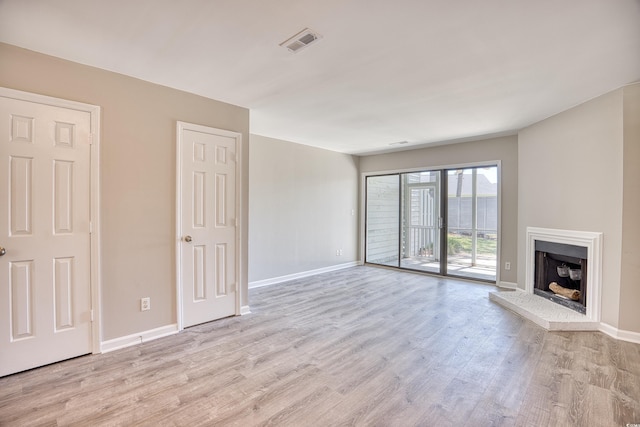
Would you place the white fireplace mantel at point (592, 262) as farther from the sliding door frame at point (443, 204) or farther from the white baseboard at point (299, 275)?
the white baseboard at point (299, 275)

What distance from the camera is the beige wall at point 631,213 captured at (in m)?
2.86

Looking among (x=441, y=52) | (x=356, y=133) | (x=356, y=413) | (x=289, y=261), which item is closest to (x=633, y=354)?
(x=356, y=413)

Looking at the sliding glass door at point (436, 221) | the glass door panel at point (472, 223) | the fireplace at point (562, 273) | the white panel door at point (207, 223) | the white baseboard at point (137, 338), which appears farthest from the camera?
the sliding glass door at point (436, 221)

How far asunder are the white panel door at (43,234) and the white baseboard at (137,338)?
0.15 metres

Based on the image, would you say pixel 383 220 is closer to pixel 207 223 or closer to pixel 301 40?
pixel 207 223

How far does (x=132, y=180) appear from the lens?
280 centimetres

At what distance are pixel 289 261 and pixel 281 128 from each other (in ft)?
7.80

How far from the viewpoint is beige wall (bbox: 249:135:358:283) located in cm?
492

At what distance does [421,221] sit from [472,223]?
0.98 m

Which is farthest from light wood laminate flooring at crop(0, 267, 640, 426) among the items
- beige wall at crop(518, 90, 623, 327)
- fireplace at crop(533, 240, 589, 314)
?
beige wall at crop(518, 90, 623, 327)

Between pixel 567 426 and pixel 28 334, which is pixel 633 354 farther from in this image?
pixel 28 334

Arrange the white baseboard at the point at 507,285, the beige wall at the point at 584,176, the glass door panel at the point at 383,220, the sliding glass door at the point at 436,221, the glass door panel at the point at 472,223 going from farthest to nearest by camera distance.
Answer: the glass door panel at the point at 383,220, the sliding glass door at the point at 436,221, the glass door panel at the point at 472,223, the white baseboard at the point at 507,285, the beige wall at the point at 584,176

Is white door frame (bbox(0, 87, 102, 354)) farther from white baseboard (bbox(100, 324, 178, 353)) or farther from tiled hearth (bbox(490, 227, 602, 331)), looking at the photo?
tiled hearth (bbox(490, 227, 602, 331))

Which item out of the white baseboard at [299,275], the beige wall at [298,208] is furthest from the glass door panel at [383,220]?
the white baseboard at [299,275]
